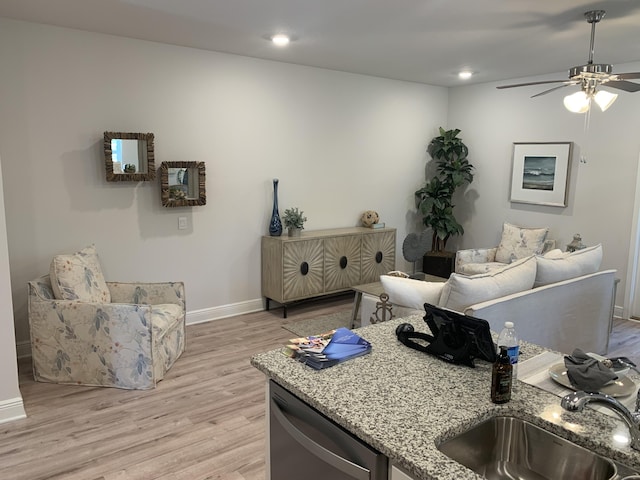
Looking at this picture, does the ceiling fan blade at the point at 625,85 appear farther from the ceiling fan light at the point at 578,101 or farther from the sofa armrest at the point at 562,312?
the sofa armrest at the point at 562,312

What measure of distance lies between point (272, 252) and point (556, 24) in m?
3.14

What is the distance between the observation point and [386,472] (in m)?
1.36

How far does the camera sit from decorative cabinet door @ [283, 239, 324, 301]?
16.3ft

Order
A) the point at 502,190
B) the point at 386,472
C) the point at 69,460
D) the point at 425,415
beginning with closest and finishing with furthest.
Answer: the point at 386,472 → the point at 425,415 → the point at 69,460 → the point at 502,190

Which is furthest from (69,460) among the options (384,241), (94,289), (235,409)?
(384,241)

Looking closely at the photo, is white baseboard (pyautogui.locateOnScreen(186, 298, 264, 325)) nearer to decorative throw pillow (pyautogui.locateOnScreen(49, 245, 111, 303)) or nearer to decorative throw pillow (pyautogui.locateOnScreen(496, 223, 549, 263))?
decorative throw pillow (pyautogui.locateOnScreen(49, 245, 111, 303))

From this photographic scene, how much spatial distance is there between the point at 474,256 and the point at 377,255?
110 centimetres

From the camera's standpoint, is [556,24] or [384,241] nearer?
[556,24]

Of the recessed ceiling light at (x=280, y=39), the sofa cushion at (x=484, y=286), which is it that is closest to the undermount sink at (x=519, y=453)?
the sofa cushion at (x=484, y=286)

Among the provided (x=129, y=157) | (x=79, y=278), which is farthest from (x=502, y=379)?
(x=129, y=157)

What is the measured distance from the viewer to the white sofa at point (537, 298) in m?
3.01

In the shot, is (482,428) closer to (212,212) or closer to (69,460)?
(69,460)

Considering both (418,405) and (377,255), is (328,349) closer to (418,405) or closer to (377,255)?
(418,405)

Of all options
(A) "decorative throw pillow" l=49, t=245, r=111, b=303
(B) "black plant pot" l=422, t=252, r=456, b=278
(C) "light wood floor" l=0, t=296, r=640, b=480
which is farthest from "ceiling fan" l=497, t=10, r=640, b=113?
(A) "decorative throw pillow" l=49, t=245, r=111, b=303
